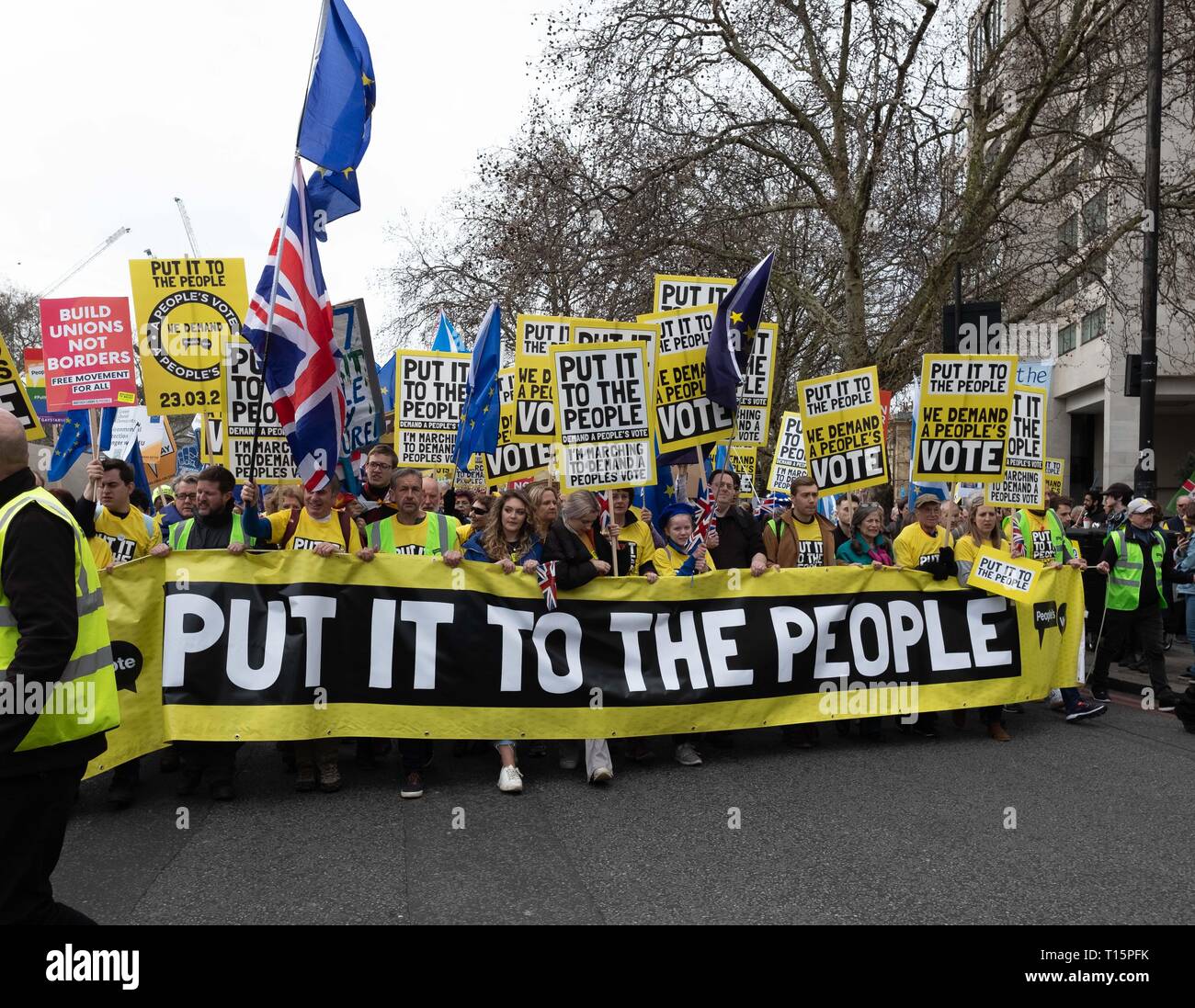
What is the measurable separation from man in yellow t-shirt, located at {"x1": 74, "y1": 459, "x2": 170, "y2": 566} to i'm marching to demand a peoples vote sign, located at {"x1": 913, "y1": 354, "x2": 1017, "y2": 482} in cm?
594

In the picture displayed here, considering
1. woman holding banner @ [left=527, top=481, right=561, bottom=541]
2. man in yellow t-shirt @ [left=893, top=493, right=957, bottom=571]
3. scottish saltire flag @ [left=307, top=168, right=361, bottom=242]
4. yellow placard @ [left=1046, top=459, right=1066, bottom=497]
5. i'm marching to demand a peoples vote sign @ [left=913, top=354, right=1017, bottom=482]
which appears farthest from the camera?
yellow placard @ [left=1046, top=459, right=1066, bottom=497]

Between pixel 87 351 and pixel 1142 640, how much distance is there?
378 inches

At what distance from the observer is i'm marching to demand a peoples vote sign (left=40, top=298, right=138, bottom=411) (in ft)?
29.9

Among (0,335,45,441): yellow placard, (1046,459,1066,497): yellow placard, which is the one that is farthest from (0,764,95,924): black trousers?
(1046,459,1066,497): yellow placard

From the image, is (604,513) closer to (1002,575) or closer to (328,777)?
(328,777)

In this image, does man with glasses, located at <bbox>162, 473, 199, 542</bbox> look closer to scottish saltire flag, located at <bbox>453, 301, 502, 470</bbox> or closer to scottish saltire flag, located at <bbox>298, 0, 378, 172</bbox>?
scottish saltire flag, located at <bbox>453, 301, 502, 470</bbox>

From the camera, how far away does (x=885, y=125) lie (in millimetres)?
18594

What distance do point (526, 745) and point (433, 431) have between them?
4930mm

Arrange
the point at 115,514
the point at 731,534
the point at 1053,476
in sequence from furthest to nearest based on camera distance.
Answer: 1. the point at 1053,476
2. the point at 731,534
3. the point at 115,514

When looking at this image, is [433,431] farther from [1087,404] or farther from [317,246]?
[1087,404]

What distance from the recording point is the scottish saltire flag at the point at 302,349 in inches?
258

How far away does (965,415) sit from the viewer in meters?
8.86

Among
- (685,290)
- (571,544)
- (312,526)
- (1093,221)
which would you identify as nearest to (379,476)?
(312,526)
